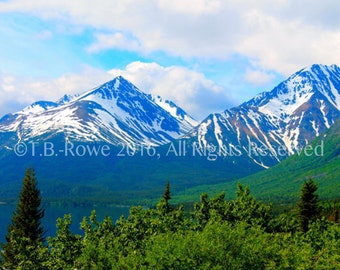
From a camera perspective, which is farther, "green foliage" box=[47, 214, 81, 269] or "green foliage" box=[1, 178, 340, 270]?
"green foliage" box=[47, 214, 81, 269]

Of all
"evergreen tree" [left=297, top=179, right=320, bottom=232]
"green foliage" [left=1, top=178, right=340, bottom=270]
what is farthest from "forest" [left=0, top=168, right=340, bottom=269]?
"evergreen tree" [left=297, top=179, right=320, bottom=232]

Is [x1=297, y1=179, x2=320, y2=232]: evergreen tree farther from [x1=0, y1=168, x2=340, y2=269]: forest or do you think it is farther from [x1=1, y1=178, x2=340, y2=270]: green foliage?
[x1=1, y1=178, x2=340, y2=270]: green foliage

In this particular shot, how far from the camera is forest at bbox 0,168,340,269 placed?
152 ft

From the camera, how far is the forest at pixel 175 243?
46.3 m

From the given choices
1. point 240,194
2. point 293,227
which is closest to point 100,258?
point 240,194

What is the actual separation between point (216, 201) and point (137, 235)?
16.5 metres

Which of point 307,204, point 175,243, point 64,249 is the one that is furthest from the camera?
point 307,204

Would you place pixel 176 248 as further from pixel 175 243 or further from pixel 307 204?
pixel 307 204

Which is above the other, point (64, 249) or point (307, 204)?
point (307, 204)

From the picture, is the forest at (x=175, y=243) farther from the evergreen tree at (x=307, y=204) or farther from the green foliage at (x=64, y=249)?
the evergreen tree at (x=307, y=204)

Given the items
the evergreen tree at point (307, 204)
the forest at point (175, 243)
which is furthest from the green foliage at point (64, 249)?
the evergreen tree at point (307, 204)

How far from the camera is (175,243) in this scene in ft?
157

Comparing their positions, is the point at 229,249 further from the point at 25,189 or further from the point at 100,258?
the point at 25,189

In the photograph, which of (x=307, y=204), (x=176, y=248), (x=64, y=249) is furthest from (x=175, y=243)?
(x=307, y=204)
